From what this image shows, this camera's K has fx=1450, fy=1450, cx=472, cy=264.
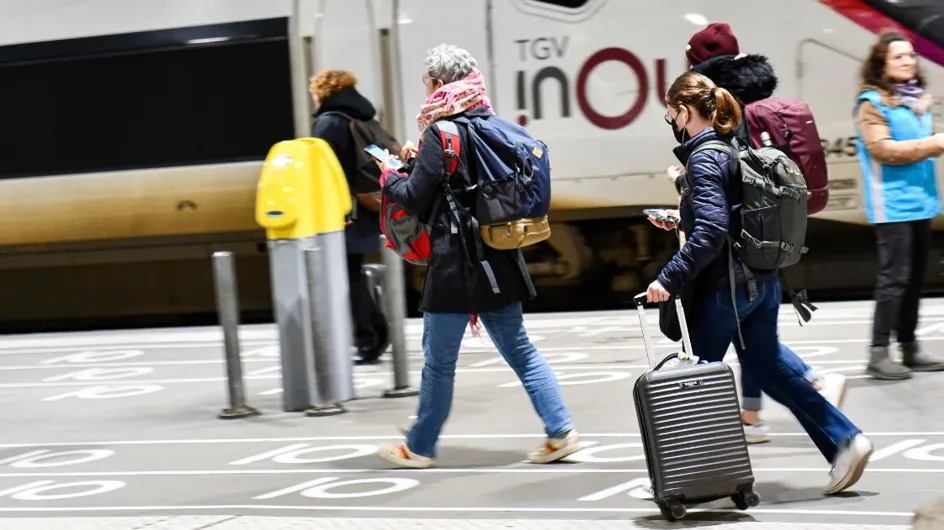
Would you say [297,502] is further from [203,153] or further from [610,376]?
[203,153]

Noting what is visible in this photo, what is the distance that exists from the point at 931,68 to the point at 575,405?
12.2ft

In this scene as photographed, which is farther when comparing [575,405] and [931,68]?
[931,68]

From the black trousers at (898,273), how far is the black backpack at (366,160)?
2.99m

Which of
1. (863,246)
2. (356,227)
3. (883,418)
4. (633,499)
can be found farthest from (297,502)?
(863,246)

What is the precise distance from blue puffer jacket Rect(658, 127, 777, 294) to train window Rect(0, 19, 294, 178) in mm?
6297

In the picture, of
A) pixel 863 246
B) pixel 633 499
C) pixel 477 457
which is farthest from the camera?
pixel 863 246

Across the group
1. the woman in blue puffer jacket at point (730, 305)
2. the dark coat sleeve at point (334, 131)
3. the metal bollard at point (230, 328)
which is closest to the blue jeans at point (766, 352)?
the woman in blue puffer jacket at point (730, 305)

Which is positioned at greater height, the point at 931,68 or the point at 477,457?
the point at 931,68

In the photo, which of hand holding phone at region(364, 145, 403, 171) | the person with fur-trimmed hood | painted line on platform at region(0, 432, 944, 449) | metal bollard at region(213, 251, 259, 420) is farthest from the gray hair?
metal bollard at region(213, 251, 259, 420)

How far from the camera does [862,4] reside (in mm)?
9438

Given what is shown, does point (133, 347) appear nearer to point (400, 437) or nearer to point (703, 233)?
point (400, 437)

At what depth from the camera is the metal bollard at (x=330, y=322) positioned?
750 centimetres

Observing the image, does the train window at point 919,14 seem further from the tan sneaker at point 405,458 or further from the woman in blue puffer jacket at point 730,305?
the tan sneaker at point 405,458

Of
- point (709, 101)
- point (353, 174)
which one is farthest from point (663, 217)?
point (353, 174)
